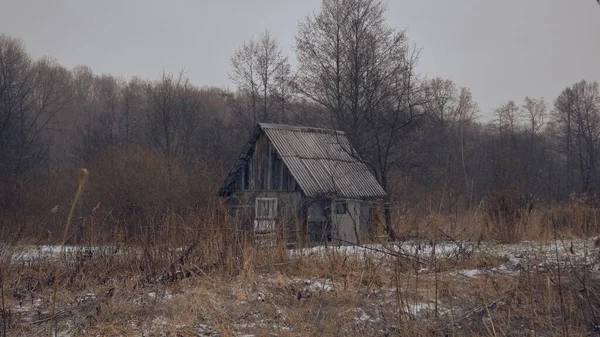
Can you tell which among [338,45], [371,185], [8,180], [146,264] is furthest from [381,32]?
[146,264]

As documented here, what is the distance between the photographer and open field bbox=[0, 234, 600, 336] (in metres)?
6.14

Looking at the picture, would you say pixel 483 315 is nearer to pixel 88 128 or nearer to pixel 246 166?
pixel 246 166

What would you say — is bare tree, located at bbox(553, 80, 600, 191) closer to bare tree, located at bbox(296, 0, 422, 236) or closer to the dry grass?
bare tree, located at bbox(296, 0, 422, 236)

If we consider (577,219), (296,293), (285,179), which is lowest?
(296,293)

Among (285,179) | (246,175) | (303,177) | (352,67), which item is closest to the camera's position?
(303,177)

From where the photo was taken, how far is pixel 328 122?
3102 cm

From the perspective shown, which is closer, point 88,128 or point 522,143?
point 88,128

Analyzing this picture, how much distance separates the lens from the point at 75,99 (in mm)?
49031

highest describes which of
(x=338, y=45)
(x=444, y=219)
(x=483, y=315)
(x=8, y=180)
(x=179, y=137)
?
(x=338, y=45)

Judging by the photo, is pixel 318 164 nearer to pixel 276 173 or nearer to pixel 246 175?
pixel 276 173

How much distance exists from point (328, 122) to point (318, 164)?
8878 millimetres

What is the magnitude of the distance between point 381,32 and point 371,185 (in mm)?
9891

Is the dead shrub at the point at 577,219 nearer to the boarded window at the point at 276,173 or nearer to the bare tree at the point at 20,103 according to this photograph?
the boarded window at the point at 276,173

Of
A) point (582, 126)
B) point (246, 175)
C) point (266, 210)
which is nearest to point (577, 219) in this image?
point (266, 210)
